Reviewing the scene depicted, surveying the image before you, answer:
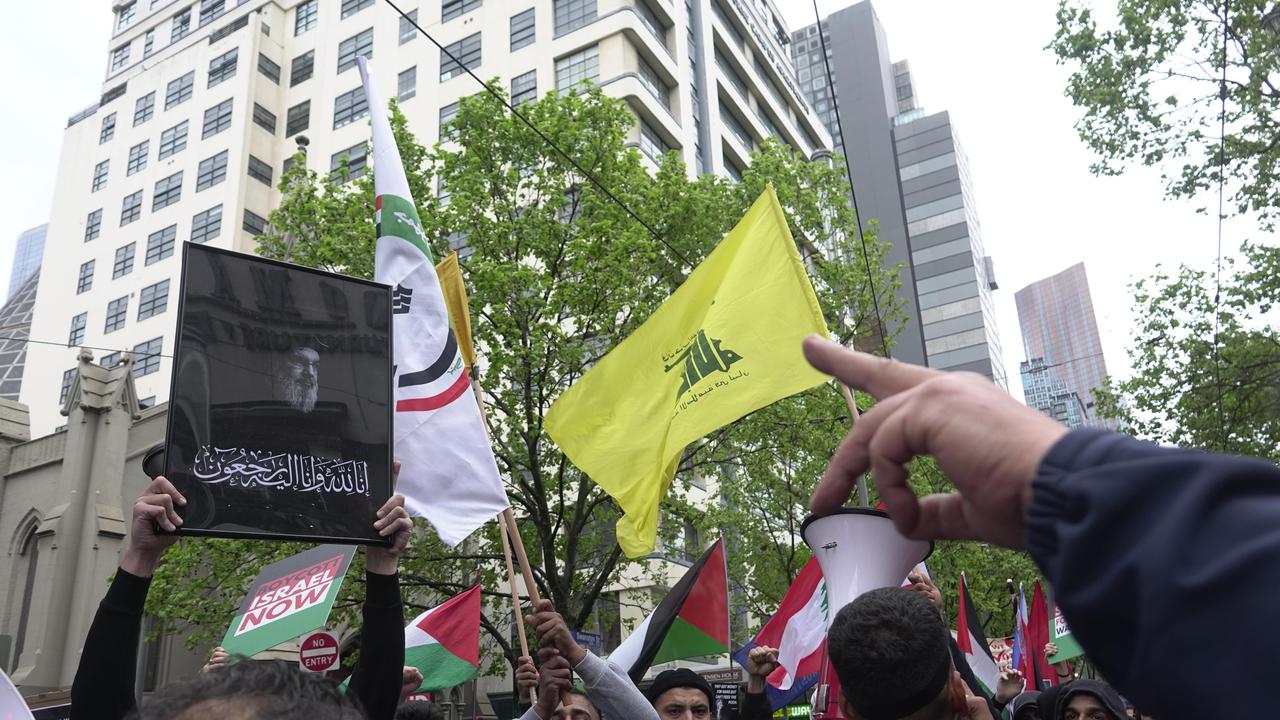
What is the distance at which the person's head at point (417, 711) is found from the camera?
6.16 m

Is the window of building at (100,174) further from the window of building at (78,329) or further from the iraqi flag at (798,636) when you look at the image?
the iraqi flag at (798,636)

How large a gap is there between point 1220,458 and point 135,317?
159 feet

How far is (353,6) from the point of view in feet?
143

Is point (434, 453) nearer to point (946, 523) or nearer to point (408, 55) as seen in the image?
point (946, 523)

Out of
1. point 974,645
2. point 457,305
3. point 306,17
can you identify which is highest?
point 306,17

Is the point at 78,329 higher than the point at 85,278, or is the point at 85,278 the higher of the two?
the point at 85,278

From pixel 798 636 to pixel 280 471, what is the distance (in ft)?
14.2

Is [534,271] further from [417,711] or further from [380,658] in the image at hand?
[380,658]

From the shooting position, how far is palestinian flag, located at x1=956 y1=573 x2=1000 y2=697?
8391mm

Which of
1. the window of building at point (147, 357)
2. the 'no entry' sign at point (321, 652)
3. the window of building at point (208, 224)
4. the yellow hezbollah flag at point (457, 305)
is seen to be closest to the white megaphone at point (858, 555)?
the yellow hezbollah flag at point (457, 305)

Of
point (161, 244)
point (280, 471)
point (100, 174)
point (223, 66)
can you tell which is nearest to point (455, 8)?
point (223, 66)

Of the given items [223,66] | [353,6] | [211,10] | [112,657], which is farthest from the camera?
[211,10]

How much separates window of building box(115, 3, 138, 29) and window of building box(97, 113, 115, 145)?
6827 millimetres

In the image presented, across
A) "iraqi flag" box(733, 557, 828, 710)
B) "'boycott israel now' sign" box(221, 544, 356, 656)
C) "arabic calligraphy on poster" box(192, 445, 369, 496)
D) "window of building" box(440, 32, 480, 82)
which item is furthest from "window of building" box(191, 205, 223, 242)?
"arabic calligraphy on poster" box(192, 445, 369, 496)
